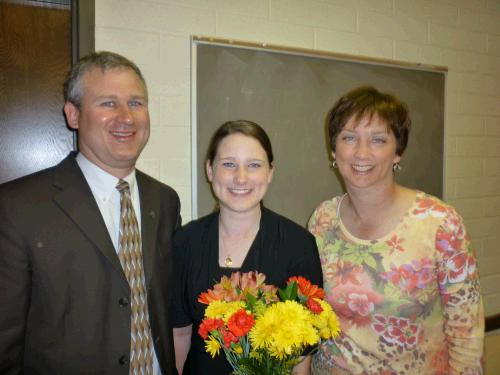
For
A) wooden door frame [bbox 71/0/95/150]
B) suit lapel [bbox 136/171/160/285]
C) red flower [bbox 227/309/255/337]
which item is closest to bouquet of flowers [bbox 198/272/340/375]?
red flower [bbox 227/309/255/337]

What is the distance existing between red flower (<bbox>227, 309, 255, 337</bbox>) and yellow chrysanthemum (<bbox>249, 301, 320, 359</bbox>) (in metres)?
0.02

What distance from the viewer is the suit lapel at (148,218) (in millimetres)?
1552

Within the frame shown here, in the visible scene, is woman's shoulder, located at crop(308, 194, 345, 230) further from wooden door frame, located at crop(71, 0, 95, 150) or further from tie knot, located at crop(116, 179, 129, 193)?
wooden door frame, located at crop(71, 0, 95, 150)

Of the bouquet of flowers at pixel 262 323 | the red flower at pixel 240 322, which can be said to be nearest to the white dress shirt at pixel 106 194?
the bouquet of flowers at pixel 262 323

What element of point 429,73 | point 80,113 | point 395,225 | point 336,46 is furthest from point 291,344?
point 429,73

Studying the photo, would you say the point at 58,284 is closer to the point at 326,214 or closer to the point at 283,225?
the point at 283,225

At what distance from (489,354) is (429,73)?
6.33ft

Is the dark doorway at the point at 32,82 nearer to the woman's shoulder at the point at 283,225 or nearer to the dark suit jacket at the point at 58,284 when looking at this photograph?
the dark suit jacket at the point at 58,284

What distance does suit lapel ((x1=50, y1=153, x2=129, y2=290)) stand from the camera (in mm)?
1408

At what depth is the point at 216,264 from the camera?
1.58m

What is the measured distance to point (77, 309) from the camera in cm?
137

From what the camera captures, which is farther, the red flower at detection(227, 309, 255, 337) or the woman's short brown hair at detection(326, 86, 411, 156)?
the woman's short brown hair at detection(326, 86, 411, 156)

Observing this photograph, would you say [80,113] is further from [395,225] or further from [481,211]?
[481,211]

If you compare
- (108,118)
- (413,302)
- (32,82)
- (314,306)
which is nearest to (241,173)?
(108,118)
